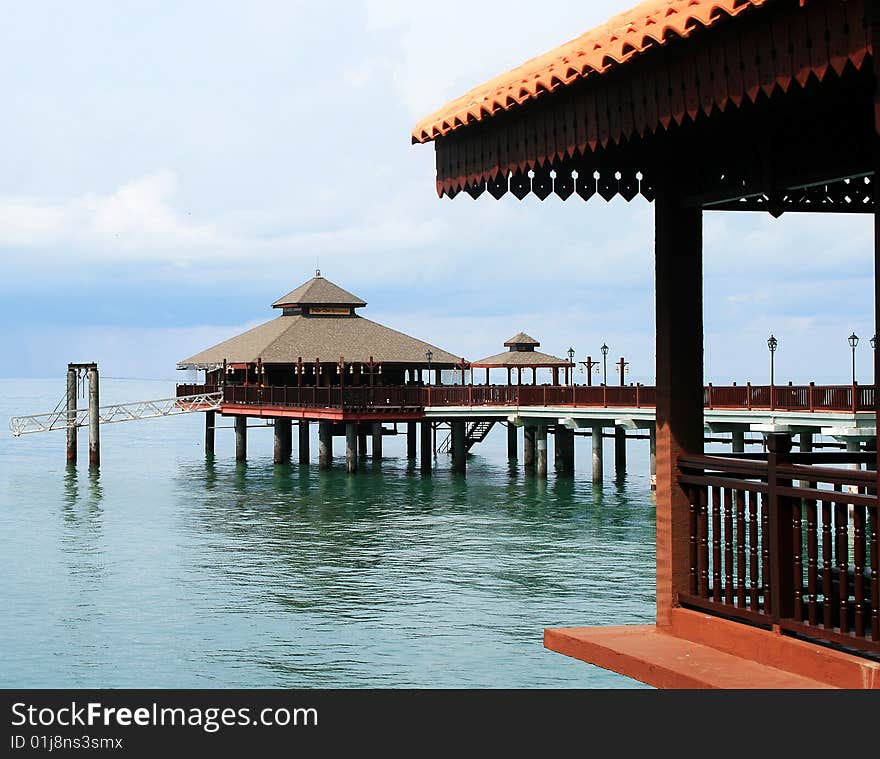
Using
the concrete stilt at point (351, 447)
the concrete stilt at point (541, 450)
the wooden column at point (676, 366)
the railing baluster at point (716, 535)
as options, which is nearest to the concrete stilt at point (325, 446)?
the concrete stilt at point (351, 447)

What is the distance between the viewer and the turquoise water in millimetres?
21078

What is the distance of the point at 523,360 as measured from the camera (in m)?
60.5

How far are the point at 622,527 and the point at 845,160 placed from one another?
31.7 m

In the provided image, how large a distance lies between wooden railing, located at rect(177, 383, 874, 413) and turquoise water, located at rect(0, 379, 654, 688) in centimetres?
322

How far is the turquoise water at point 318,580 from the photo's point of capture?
69.2 ft

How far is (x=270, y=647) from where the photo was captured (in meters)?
22.3

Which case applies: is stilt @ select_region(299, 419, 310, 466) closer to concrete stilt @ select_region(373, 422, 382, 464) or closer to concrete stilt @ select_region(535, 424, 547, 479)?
concrete stilt @ select_region(373, 422, 382, 464)

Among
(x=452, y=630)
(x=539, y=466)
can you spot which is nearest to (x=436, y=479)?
(x=539, y=466)

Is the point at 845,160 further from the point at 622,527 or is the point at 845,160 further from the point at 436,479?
the point at 436,479

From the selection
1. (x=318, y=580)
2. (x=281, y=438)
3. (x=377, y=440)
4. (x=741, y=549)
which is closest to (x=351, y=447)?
(x=377, y=440)

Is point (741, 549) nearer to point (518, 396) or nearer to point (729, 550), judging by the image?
point (729, 550)

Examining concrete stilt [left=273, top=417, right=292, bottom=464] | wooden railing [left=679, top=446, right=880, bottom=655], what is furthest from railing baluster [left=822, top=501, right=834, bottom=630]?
concrete stilt [left=273, top=417, right=292, bottom=464]

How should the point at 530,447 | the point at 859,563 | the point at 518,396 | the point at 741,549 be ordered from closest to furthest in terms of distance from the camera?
the point at 859,563, the point at 741,549, the point at 518,396, the point at 530,447

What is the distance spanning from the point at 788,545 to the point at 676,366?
1.47 m
